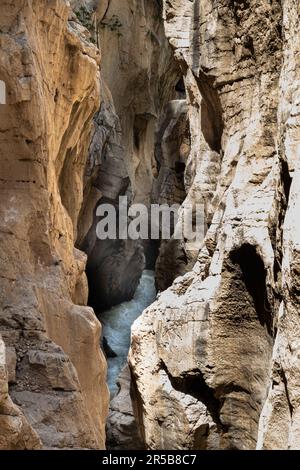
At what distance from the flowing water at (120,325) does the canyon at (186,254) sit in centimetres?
838

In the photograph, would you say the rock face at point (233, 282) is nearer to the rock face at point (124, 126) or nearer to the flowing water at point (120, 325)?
the rock face at point (124, 126)

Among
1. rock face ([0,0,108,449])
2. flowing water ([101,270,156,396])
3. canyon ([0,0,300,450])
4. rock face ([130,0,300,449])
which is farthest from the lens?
flowing water ([101,270,156,396])

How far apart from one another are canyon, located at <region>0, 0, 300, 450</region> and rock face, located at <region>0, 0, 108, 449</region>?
0.02 metres

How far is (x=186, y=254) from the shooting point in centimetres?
1421

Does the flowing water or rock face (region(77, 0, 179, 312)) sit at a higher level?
rock face (region(77, 0, 179, 312))

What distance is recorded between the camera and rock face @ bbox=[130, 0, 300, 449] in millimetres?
6114

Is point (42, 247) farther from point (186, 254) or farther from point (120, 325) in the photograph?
point (120, 325)

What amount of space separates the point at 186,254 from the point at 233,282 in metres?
7.73

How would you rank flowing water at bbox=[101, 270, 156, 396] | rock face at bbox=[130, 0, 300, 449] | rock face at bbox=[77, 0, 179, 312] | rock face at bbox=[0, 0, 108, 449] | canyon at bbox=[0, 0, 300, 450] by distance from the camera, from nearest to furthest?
canyon at bbox=[0, 0, 300, 450] → rock face at bbox=[130, 0, 300, 449] → rock face at bbox=[0, 0, 108, 449] → flowing water at bbox=[101, 270, 156, 396] → rock face at bbox=[77, 0, 179, 312]

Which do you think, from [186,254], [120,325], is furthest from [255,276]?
[120,325]

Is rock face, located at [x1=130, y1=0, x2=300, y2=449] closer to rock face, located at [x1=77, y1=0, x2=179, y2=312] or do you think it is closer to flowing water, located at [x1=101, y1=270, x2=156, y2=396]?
rock face, located at [x1=77, y1=0, x2=179, y2=312]

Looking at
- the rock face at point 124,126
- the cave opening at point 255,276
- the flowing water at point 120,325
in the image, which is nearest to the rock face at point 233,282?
the cave opening at point 255,276

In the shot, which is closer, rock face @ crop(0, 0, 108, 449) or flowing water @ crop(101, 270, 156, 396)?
rock face @ crop(0, 0, 108, 449)

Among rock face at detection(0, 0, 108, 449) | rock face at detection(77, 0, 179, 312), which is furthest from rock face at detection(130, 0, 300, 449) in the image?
rock face at detection(77, 0, 179, 312)
